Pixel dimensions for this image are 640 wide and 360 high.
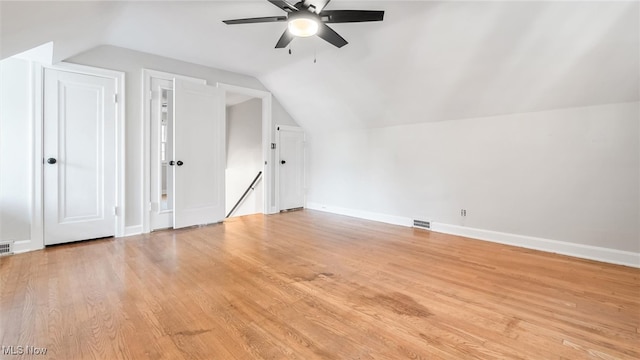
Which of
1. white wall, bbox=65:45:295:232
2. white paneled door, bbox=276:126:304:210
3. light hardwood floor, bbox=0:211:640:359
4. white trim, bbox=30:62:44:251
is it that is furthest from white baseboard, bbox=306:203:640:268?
white trim, bbox=30:62:44:251

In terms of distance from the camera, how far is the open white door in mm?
4254

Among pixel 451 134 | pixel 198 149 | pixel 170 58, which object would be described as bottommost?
pixel 198 149

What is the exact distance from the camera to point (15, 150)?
122 inches

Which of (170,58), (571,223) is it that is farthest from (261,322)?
(170,58)

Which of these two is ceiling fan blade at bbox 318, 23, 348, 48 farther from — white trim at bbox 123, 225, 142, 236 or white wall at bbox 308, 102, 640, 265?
white trim at bbox 123, 225, 142, 236

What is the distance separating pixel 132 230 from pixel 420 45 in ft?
14.9

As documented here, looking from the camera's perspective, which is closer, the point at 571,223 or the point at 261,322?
the point at 261,322

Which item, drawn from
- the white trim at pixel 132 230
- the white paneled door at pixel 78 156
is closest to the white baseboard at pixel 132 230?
the white trim at pixel 132 230

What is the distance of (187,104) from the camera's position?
432 centimetres

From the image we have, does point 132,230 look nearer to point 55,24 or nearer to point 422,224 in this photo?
point 55,24

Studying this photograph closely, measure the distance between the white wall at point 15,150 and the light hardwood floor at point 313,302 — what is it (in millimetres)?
403

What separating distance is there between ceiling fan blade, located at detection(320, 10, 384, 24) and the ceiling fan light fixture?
0.32 ft

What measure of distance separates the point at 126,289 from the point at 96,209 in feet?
6.53

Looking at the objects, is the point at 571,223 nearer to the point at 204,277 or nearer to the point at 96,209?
the point at 204,277
